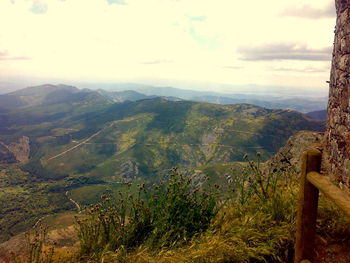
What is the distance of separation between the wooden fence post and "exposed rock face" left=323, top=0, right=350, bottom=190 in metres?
4.34

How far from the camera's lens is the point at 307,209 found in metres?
4.02

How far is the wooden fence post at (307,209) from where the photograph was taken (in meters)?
3.89

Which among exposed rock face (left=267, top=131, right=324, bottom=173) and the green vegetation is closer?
the green vegetation

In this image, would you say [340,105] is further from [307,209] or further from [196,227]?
[196,227]

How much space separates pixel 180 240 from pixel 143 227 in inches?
40.8

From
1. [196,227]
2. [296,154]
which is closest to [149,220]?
[196,227]

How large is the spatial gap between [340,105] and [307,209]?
18.4 ft

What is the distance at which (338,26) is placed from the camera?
27.8ft

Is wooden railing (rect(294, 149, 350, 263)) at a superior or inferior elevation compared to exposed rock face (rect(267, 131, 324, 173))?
superior

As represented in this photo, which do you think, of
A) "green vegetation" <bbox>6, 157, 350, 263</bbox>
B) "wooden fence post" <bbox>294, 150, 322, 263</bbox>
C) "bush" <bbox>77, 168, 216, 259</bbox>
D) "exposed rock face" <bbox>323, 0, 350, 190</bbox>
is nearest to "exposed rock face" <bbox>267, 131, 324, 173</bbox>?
"exposed rock face" <bbox>323, 0, 350, 190</bbox>

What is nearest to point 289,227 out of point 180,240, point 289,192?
point 289,192

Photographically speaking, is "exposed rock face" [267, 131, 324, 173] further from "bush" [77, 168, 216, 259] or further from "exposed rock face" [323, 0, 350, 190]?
"bush" [77, 168, 216, 259]

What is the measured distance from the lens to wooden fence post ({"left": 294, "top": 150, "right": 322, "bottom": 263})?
3893mm

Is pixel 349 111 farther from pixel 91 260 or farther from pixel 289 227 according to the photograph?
pixel 91 260
